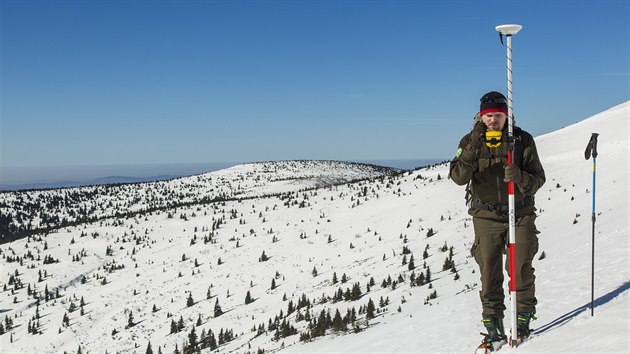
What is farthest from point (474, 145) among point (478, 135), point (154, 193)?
point (154, 193)

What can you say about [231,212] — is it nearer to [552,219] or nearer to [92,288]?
[92,288]

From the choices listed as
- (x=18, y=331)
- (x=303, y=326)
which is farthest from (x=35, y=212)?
(x=303, y=326)

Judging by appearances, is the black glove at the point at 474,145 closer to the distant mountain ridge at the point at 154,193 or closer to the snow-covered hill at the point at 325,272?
the snow-covered hill at the point at 325,272

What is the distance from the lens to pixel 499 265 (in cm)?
539

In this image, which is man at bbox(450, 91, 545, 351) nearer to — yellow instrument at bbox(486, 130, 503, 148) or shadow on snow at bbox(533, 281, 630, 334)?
yellow instrument at bbox(486, 130, 503, 148)

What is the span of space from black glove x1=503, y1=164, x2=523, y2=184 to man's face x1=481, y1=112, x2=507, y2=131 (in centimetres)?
54

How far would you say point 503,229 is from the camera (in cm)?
526

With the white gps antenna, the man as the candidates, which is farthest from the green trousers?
the white gps antenna

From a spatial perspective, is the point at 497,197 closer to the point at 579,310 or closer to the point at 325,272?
the point at 579,310

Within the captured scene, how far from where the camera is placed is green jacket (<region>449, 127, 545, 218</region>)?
5.03 m

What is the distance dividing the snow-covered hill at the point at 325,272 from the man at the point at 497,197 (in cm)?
55

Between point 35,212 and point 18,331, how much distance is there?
5700 cm

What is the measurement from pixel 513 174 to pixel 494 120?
0.67 m

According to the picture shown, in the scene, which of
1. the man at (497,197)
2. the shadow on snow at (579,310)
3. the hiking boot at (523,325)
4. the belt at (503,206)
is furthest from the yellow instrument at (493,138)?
the shadow on snow at (579,310)
